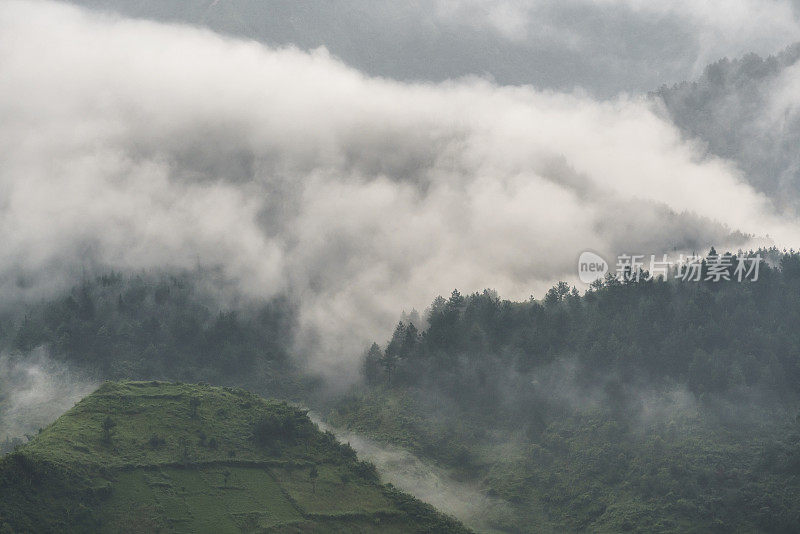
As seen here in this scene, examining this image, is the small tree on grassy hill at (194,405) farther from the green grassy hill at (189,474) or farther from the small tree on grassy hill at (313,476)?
the small tree on grassy hill at (313,476)

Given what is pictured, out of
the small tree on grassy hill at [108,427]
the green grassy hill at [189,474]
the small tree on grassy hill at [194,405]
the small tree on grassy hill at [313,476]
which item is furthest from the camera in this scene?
the small tree on grassy hill at [194,405]

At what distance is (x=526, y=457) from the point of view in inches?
7864

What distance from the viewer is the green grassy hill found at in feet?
495

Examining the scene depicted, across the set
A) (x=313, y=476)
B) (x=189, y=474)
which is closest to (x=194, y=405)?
(x=189, y=474)

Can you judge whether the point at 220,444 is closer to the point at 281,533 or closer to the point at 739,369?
the point at 281,533

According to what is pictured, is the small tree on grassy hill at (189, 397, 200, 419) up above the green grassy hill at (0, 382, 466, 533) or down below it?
above

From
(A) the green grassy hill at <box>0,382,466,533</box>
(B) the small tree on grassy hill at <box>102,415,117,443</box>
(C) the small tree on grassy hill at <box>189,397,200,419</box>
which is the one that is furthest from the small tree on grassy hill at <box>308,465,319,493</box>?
(B) the small tree on grassy hill at <box>102,415,117,443</box>

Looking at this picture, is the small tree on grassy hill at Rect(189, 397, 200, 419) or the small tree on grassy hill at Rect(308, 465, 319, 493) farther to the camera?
the small tree on grassy hill at Rect(189, 397, 200, 419)

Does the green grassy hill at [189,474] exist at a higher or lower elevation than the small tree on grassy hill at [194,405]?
lower

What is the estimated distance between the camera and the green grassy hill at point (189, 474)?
151000mm

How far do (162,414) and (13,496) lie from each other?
148 ft

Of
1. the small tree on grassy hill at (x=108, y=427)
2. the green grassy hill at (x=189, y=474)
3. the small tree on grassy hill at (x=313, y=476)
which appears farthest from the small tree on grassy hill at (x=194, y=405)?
the small tree on grassy hill at (x=313, y=476)

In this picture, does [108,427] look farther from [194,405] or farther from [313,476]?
[313,476]

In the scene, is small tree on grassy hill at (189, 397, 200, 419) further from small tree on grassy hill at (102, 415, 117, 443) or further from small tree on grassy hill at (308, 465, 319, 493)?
small tree on grassy hill at (308, 465, 319, 493)
